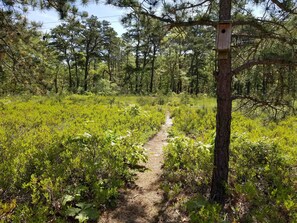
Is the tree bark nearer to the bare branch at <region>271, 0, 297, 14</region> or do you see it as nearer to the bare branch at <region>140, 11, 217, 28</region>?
the bare branch at <region>140, 11, 217, 28</region>

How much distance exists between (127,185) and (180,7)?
3.51 meters

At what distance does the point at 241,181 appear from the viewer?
508 centimetres

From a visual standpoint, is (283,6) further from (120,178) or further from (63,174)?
(63,174)

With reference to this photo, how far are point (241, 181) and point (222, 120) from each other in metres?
1.53

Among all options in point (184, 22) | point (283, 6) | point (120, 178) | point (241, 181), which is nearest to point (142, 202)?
point (120, 178)

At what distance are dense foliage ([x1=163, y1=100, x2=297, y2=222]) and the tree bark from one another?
0.20 m

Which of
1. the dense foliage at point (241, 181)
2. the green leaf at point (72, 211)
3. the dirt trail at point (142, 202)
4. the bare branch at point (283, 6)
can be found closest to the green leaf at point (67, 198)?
the green leaf at point (72, 211)

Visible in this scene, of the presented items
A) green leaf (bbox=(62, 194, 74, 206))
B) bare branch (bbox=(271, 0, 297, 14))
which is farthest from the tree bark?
green leaf (bbox=(62, 194, 74, 206))

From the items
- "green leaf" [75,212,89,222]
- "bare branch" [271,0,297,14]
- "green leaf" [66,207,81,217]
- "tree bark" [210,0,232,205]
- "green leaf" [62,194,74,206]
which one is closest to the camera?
"green leaf" [75,212,89,222]

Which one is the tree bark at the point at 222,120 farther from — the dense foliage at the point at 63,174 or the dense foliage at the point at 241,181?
the dense foliage at the point at 63,174

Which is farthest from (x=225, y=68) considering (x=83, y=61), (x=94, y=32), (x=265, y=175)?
(x=83, y=61)

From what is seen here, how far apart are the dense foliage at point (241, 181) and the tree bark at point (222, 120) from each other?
0.66 feet

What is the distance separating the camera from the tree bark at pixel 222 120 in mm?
4273

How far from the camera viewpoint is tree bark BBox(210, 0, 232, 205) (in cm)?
427
